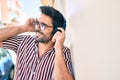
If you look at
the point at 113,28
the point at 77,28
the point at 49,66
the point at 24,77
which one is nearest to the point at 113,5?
the point at 113,28

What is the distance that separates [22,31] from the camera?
4.69 ft

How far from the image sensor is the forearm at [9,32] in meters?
1.40

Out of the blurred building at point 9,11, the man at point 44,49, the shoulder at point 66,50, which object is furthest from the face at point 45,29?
the blurred building at point 9,11

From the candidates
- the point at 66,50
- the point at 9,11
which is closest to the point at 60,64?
the point at 66,50

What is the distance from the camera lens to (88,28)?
93 centimetres

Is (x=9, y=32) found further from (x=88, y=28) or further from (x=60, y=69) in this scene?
(x=88, y=28)

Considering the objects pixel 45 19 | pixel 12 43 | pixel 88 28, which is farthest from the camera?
pixel 12 43

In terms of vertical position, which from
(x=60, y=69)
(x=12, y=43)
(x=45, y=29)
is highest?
(x=45, y=29)

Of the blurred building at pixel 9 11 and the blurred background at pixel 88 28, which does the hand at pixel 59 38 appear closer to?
the blurred background at pixel 88 28

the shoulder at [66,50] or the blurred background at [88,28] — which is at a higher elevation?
the blurred background at [88,28]

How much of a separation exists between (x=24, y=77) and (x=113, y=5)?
0.83 metres

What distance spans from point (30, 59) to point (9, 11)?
0.46m

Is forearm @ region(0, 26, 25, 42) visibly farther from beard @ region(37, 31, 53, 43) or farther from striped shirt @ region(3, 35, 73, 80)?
beard @ region(37, 31, 53, 43)

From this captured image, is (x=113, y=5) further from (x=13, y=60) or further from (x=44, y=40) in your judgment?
(x=13, y=60)
